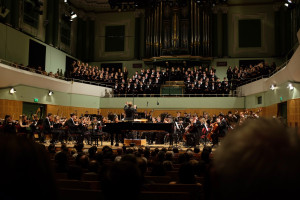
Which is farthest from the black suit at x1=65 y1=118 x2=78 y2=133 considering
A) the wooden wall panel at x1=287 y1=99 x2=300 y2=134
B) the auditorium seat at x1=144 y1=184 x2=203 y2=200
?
the auditorium seat at x1=144 y1=184 x2=203 y2=200

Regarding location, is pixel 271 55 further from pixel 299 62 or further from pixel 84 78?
pixel 84 78

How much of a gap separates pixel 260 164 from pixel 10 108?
49.7 feet

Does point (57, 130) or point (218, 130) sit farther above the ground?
point (218, 130)

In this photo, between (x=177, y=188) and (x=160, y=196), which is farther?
(x=177, y=188)

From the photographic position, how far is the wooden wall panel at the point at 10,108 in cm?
1375

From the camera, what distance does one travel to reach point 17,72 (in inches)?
534

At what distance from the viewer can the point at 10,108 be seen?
555 inches

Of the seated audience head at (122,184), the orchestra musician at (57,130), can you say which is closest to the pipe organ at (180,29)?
the orchestra musician at (57,130)

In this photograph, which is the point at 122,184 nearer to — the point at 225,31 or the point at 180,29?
the point at 180,29

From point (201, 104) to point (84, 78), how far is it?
7368 mm

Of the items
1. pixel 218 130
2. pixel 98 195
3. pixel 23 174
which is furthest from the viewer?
pixel 218 130

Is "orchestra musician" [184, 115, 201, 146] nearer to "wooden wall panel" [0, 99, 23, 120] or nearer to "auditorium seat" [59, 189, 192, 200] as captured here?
"wooden wall panel" [0, 99, 23, 120]

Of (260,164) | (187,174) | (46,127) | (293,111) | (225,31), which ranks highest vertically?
(225,31)

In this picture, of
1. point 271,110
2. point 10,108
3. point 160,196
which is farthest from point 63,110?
point 160,196
